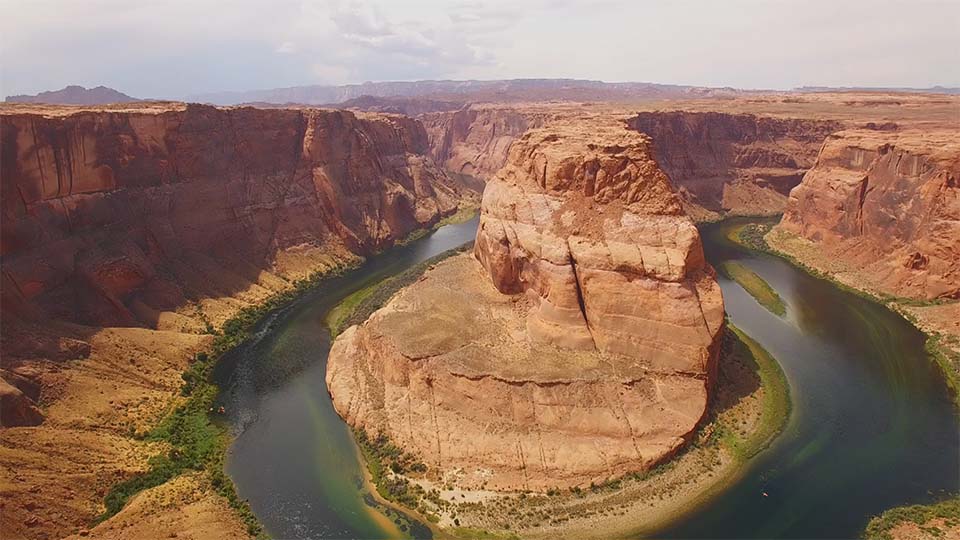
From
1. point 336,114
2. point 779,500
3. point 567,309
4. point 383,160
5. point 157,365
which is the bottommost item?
point 779,500

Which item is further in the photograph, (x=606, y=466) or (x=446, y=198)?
(x=446, y=198)

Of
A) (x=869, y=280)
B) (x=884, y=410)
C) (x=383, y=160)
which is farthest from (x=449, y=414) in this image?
(x=383, y=160)

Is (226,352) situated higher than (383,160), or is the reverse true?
(383,160)

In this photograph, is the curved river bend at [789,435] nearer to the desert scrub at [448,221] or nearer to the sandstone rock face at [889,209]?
the sandstone rock face at [889,209]

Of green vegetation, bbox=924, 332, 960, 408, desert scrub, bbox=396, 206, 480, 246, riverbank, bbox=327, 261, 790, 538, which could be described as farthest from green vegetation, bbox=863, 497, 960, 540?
desert scrub, bbox=396, 206, 480, 246

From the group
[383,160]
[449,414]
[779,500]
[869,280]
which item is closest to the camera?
[779,500]

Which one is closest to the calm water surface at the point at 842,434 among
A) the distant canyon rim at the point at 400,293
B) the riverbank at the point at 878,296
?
the riverbank at the point at 878,296

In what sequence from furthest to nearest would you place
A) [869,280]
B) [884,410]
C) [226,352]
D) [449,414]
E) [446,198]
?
1. [446,198]
2. [869,280]
3. [226,352]
4. [884,410]
5. [449,414]

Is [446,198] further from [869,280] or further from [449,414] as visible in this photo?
[449,414]
